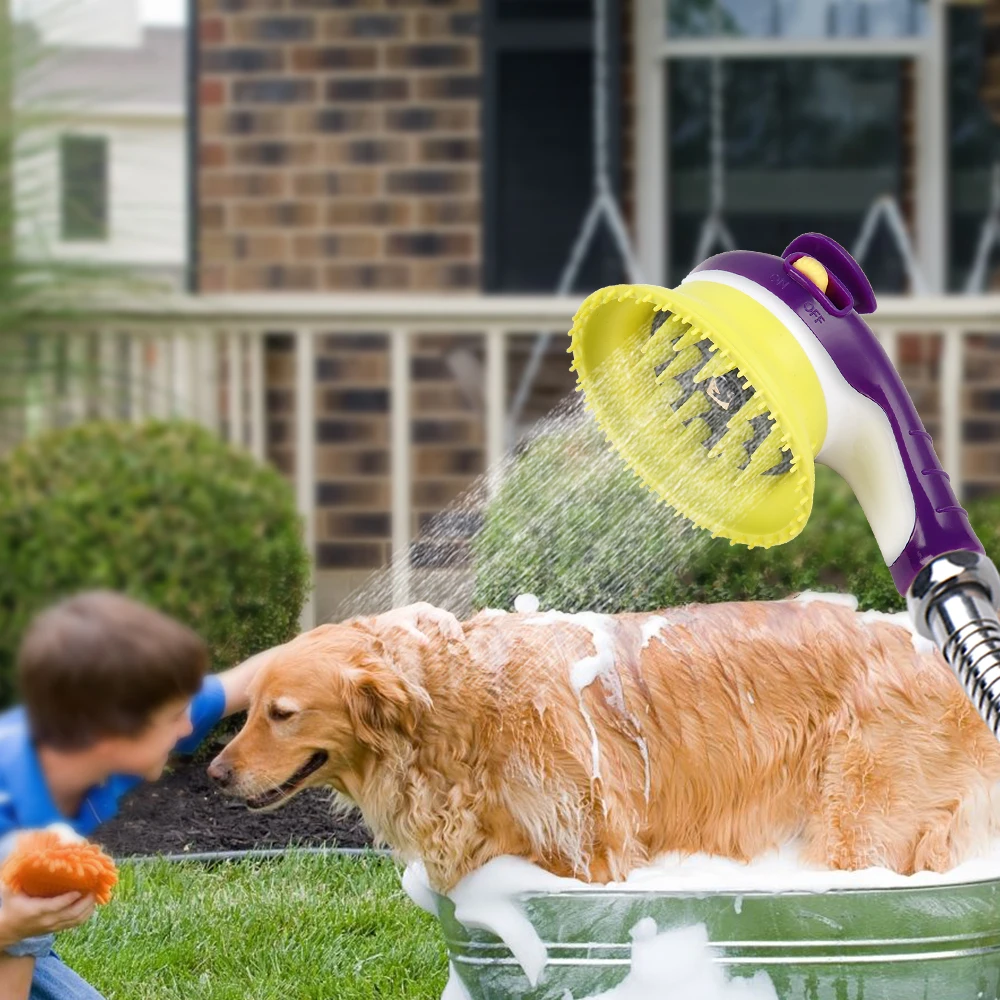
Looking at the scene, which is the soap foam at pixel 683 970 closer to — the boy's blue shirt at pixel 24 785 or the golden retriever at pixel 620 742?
the golden retriever at pixel 620 742

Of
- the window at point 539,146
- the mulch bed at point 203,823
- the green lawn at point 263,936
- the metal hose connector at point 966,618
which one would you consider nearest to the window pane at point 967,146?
the window at point 539,146

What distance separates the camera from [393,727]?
223cm

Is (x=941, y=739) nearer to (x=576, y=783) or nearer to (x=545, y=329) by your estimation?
(x=576, y=783)

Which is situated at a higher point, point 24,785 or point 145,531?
point 145,531

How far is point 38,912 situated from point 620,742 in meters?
0.83

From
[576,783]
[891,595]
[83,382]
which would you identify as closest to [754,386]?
[576,783]

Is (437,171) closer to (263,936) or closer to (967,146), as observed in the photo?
(967,146)

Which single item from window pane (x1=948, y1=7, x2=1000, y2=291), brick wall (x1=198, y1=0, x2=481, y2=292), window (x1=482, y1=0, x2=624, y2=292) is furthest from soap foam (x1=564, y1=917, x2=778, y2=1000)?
window pane (x1=948, y1=7, x2=1000, y2=291)

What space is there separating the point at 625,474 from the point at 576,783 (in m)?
0.44

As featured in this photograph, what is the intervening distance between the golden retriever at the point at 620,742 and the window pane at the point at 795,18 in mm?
4591

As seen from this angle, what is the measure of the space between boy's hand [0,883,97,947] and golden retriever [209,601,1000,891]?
316 millimetres

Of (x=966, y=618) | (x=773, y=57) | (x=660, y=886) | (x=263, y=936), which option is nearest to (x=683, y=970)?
(x=660, y=886)

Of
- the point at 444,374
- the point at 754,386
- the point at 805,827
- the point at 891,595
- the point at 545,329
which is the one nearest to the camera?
the point at 754,386

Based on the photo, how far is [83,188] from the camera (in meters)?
5.00
